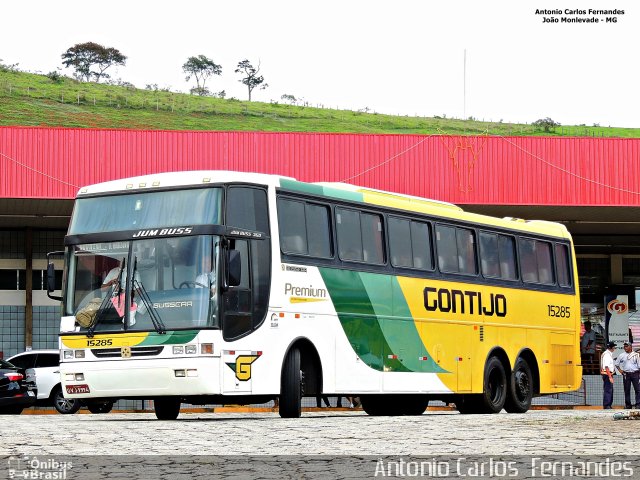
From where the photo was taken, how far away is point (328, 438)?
1386 cm

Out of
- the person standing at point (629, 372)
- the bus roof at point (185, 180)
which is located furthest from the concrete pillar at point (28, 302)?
the bus roof at point (185, 180)

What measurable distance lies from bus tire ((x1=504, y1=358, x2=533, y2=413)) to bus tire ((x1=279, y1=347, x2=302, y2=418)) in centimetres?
666

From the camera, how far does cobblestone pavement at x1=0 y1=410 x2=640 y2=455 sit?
39.9 ft

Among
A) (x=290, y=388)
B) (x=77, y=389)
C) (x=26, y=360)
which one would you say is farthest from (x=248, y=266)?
(x=26, y=360)

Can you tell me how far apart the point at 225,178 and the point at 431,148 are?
17.6 meters

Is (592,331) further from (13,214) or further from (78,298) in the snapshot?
(78,298)

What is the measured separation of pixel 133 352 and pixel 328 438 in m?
5.40

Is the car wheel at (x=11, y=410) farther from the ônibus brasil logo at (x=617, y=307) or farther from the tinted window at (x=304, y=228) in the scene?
the ônibus brasil logo at (x=617, y=307)

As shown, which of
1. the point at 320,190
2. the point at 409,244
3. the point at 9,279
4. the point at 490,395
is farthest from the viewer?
the point at 9,279

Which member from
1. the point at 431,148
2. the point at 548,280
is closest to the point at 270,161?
the point at 431,148

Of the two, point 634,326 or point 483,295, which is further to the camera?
point 634,326

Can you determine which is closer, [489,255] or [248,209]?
[248,209]

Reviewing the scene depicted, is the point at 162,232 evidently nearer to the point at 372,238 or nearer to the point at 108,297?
the point at 108,297

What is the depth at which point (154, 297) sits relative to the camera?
60.4 ft
